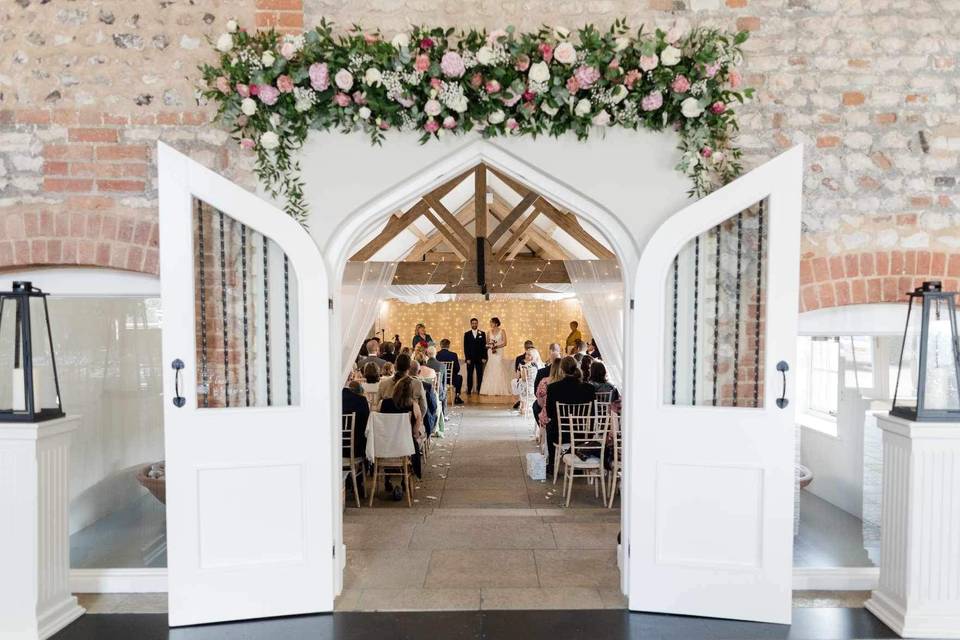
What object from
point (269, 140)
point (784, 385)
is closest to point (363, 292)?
point (269, 140)

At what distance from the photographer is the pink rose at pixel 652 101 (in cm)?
305

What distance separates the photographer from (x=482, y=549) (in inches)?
160

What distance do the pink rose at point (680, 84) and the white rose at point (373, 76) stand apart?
4.76 feet

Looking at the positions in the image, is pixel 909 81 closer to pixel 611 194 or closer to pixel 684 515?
pixel 611 194

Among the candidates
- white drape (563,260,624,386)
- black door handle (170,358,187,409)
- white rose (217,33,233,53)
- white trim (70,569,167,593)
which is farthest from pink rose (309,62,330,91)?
white drape (563,260,624,386)

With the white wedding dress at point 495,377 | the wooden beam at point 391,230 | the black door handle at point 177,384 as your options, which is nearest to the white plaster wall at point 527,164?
the black door handle at point 177,384

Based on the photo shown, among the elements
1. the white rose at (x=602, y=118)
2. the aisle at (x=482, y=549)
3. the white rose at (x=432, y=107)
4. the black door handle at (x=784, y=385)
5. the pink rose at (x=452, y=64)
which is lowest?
the aisle at (x=482, y=549)

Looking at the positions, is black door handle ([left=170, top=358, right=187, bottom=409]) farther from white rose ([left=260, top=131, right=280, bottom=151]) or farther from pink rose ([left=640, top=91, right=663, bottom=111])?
pink rose ([left=640, top=91, right=663, bottom=111])

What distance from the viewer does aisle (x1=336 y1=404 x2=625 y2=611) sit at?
11.1 feet

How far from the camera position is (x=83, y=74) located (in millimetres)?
3312

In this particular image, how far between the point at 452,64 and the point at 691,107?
1192 mm

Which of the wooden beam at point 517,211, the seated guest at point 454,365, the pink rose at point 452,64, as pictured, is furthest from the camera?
the seated guest at point 454,365

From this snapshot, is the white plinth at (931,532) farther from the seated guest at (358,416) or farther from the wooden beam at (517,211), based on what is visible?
the wooden beam at (517,211)

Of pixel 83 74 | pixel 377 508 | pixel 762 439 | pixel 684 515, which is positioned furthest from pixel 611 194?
pixel 377 508
